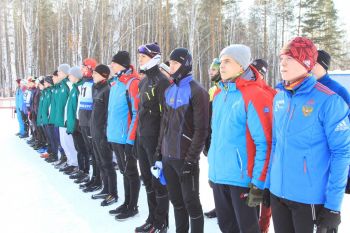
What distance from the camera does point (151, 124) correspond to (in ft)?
13.2

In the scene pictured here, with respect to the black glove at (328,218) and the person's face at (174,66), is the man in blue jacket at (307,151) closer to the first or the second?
the black glove at (328,218)

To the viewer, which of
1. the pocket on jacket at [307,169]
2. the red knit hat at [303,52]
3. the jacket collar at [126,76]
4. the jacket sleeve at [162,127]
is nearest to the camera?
the pocket on jacket at [307,169]

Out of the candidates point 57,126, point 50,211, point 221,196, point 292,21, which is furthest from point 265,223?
point 292,21

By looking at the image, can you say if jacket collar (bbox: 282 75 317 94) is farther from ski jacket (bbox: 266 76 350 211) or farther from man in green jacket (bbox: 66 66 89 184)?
man in green jacket (bbox: 66 66 89 184)

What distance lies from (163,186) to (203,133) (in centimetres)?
107

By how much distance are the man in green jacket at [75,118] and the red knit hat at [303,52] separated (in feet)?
16.2

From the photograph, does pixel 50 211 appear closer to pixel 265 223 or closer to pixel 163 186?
pixel 163 186

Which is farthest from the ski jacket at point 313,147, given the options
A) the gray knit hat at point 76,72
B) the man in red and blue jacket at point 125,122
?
the gray knit hat at point 76,72

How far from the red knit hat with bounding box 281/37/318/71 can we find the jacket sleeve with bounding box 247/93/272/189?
18.2 inches

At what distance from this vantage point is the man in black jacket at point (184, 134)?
3334 mm

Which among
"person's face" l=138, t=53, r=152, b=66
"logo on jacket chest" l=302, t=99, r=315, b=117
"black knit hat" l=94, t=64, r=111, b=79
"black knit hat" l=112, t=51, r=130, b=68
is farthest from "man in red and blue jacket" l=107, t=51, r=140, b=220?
"logo on jacket chest" l=302, t=99, r=315, b=117

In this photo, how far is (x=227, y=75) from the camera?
291 centimetres

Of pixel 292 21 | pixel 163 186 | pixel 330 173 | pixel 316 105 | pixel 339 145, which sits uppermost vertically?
pixel 292 21

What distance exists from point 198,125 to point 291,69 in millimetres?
1179
